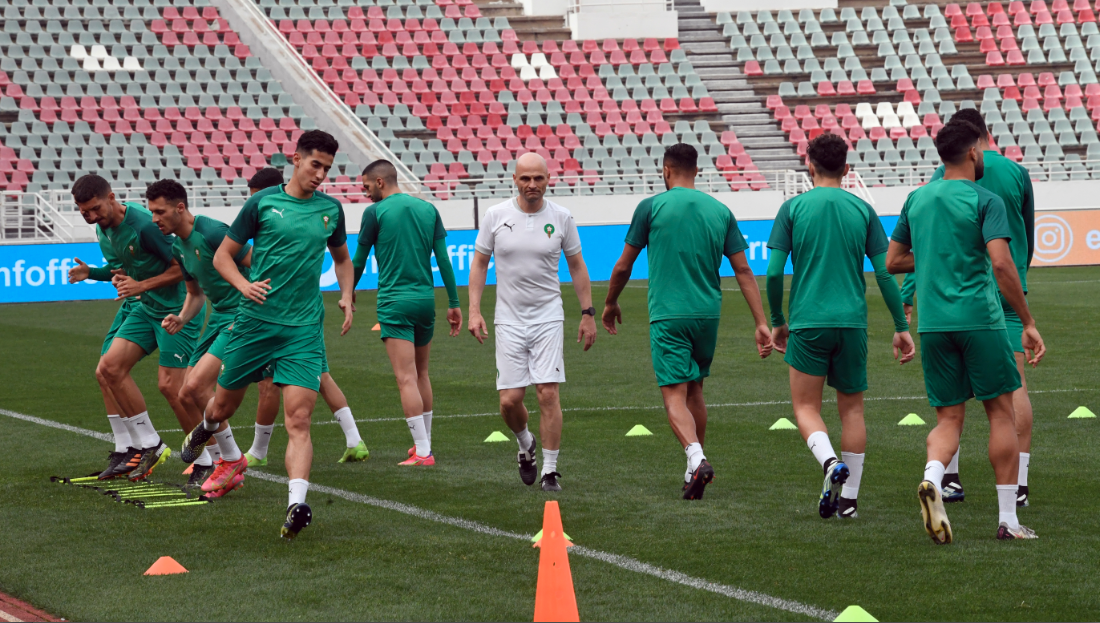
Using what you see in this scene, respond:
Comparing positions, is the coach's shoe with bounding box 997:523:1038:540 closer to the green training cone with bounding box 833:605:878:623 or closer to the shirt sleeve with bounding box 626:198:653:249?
the green training cone with bounding box 833:605:878:623

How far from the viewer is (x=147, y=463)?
27.0 feet

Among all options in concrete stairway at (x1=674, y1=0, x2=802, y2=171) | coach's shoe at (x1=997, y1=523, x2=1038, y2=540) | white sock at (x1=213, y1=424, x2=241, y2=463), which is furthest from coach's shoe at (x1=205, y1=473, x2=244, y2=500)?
concrete stairway at (x1=674, y1=0, x2=802, y2=171)

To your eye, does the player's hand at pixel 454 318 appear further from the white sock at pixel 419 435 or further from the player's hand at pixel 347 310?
the player's hand at pixel 347 310

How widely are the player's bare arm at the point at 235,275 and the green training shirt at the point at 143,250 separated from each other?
128 centimetres

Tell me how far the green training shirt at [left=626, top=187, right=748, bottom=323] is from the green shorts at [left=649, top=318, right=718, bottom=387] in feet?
0.14

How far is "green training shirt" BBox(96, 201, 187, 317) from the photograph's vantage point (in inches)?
314

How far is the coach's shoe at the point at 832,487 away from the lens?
6344mm

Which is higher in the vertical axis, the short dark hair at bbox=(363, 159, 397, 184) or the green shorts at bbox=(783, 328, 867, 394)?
the short dark hair at bbox=(363, 159, 397, 184)

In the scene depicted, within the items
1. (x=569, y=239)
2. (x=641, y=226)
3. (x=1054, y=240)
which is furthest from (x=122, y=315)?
(x=1054, y=240)

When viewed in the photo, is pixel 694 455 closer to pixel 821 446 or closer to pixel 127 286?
pixel 821 446

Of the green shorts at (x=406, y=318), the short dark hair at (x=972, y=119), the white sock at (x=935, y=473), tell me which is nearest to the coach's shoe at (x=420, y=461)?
the green shorts at (x=406, y=318)

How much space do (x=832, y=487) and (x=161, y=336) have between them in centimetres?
399

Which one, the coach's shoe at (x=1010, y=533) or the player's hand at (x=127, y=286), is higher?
the player's hand at (x=127, y=286)

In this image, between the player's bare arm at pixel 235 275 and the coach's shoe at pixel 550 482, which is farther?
the coach's shoe at pixel 550 482
